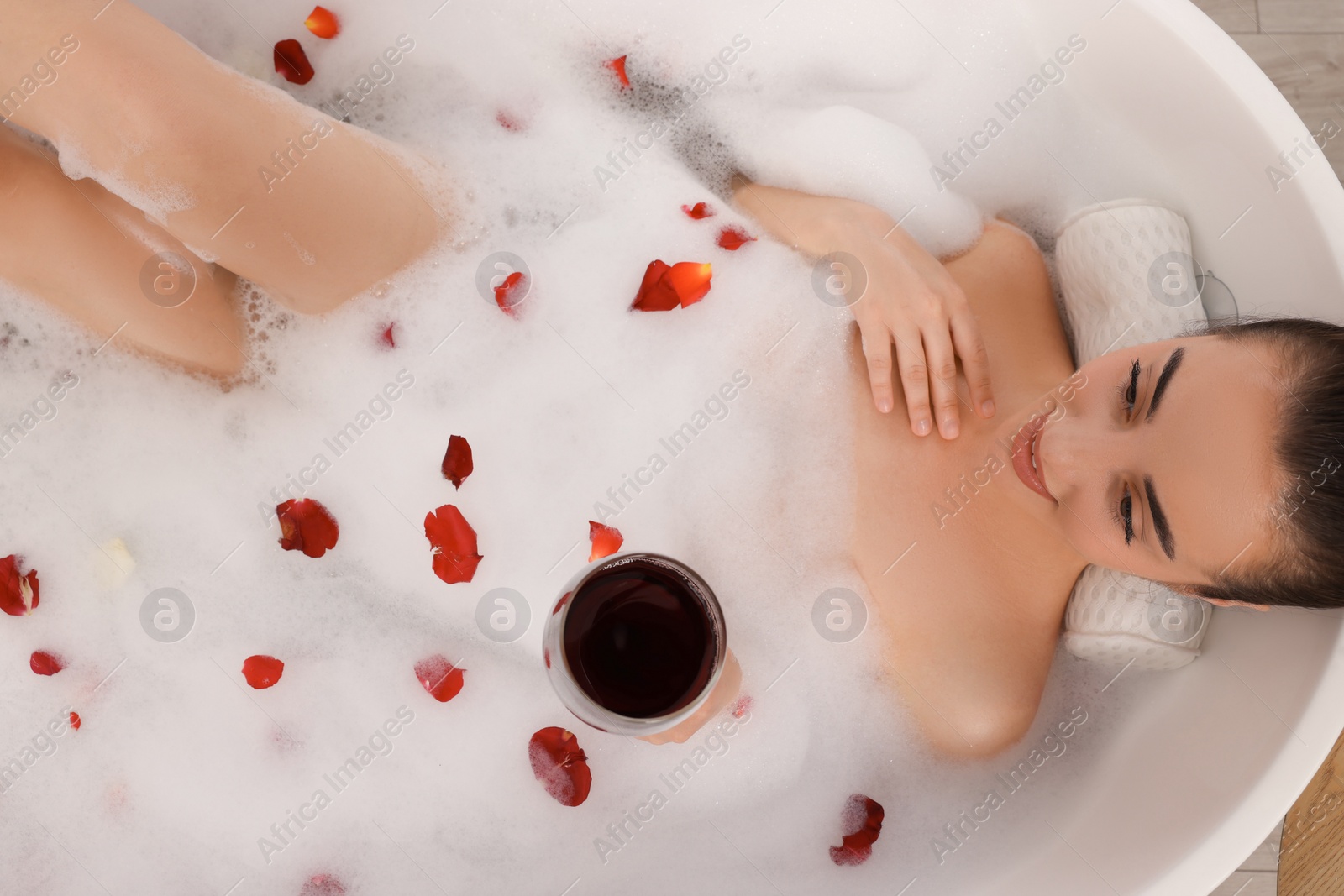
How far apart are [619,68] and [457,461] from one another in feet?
2.21

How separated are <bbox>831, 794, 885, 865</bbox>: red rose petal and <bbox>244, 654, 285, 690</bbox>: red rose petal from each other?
2.58 feet

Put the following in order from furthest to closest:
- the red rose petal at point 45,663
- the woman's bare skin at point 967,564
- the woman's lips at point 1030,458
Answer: the red rose petal at point 45,663, the woman's bare skin at point 967,564, the woman's lips at point 1030,458

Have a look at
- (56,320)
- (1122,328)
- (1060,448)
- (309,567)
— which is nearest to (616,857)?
(309,567)

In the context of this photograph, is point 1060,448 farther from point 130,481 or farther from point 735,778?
point 130,481

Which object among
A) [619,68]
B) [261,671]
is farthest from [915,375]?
[261,671]

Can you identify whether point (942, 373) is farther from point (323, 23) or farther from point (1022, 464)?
point (323, 23)

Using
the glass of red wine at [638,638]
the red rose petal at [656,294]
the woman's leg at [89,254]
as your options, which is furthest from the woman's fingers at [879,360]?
the woman's leg at [89,254]

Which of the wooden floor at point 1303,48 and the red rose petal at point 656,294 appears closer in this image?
the red rose petal at point 656,294

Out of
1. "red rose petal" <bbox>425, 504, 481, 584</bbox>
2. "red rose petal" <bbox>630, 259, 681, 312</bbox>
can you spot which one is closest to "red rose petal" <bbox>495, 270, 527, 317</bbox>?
"red rose petal" <bbox>630, 259, 681, 312</bbox>

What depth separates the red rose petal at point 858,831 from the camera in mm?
1090

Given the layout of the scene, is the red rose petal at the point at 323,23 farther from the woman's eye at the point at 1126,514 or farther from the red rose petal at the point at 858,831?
the red rose petal at the point at 858,831

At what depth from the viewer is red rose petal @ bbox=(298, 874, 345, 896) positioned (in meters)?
1.10

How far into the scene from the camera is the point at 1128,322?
1021mm

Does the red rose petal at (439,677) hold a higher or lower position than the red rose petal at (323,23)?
lower
